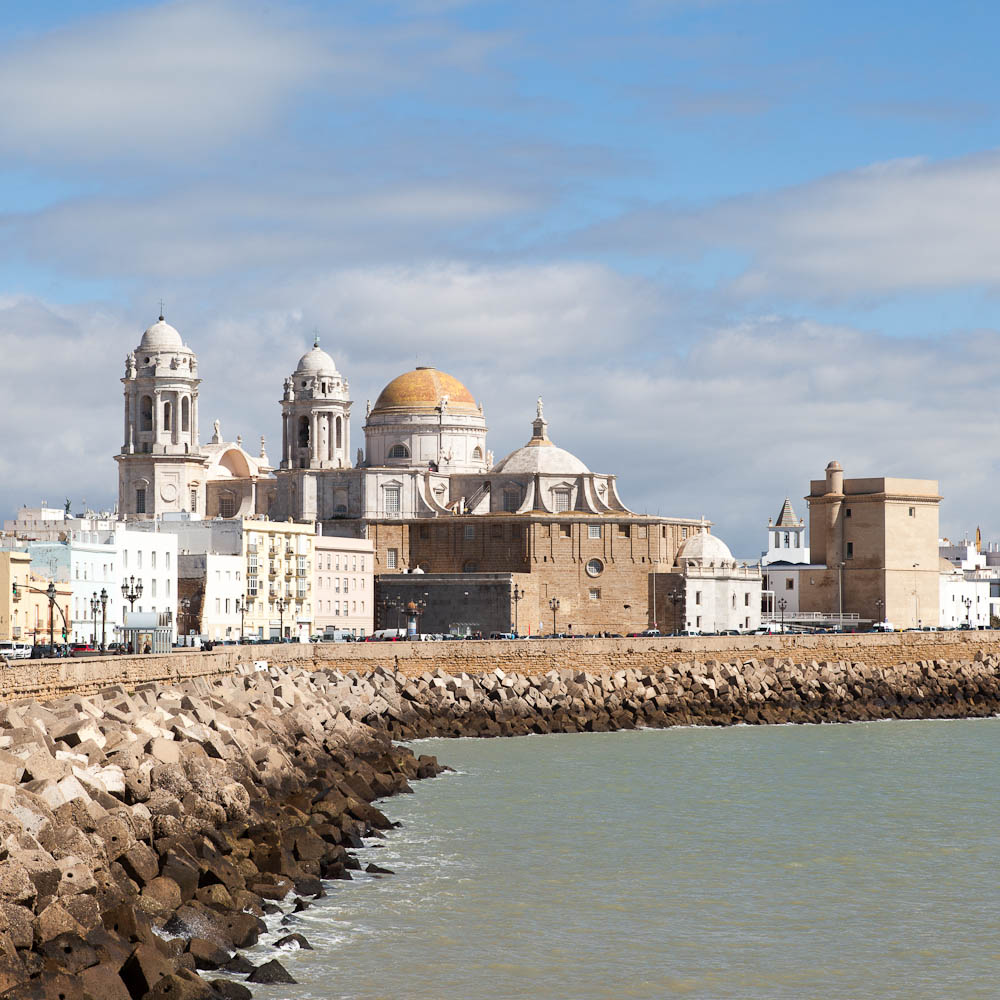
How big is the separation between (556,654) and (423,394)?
40.9m

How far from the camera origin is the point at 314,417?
84250 millimetres

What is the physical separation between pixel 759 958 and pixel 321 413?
68594 millimetres

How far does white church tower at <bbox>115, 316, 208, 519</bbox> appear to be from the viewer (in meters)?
78.0

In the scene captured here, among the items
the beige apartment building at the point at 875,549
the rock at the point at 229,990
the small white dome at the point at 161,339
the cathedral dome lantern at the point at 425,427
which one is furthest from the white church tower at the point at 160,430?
the rock at the point at 229,990

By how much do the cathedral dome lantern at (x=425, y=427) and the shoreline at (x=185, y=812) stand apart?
4572 cm

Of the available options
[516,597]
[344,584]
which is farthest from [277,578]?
[516,597]

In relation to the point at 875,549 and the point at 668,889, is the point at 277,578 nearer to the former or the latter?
the point at 875,549

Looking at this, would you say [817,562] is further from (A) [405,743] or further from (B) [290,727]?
(B) [290,727]

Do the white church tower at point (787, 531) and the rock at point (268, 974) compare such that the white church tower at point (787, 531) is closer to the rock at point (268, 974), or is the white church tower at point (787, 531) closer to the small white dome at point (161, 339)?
the small white dome at point (161, 339)

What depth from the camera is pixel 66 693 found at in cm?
2677

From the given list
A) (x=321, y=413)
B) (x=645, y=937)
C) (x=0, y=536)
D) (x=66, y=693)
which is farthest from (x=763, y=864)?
(x=321, y=413)

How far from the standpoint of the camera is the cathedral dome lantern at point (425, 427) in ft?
279

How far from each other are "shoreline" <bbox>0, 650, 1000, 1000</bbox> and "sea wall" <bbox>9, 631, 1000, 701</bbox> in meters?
0.86

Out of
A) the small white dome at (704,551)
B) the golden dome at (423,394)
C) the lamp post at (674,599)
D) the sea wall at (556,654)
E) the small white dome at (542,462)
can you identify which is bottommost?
the sea wall at (556,654)
